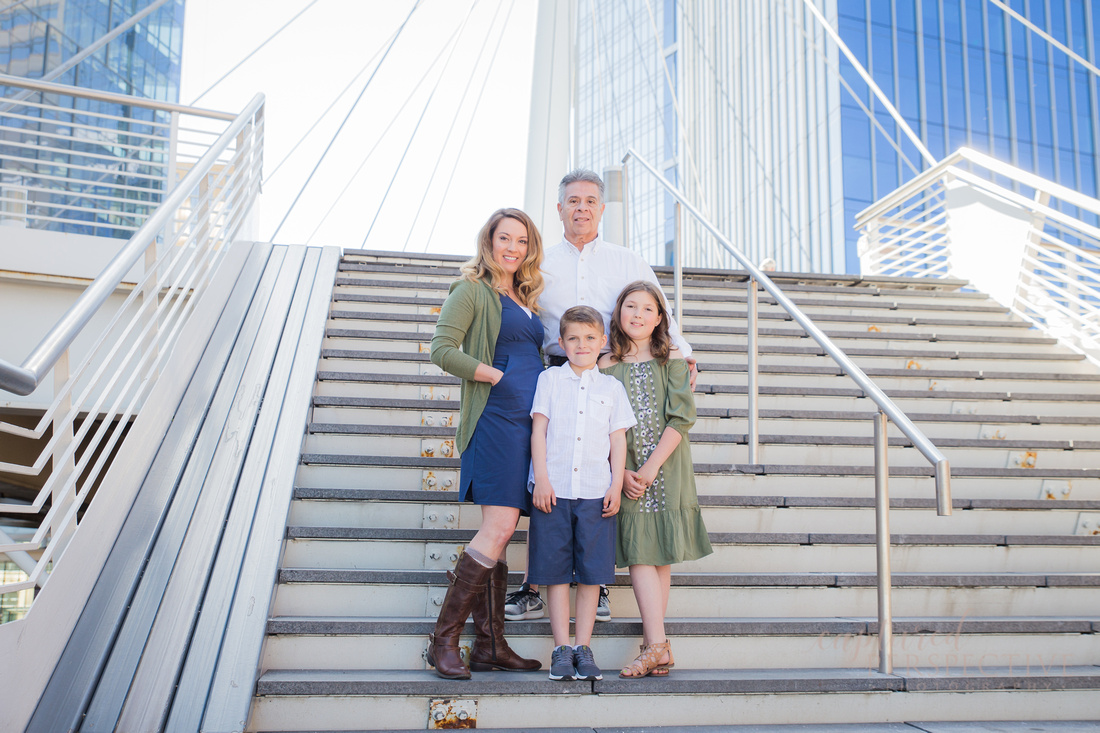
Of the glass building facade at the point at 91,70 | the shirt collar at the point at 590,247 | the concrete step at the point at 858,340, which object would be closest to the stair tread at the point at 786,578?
the shirt collar at the point at 590,247

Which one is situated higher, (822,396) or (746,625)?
(822,396)

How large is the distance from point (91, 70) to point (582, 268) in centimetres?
1465

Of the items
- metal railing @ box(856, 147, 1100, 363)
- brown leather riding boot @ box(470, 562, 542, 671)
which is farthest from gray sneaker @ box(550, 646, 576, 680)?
metal railing @ box(856, 147, 1100, 363)

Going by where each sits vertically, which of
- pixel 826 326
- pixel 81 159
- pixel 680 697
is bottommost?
pixel 680 697

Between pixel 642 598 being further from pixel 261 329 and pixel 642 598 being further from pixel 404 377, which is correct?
pixel 261 329

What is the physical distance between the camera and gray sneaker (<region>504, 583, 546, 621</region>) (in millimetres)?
2529

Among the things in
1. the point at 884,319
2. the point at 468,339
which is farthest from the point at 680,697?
the point at 884,319

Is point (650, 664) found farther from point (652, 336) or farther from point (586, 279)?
point (586, 279)

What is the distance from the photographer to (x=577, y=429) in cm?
236

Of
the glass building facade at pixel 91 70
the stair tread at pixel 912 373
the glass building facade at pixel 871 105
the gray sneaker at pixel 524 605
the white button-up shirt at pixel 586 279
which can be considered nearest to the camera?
the gray sneaker at pixel 524 605

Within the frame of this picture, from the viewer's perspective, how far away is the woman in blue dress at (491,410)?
2271 mm

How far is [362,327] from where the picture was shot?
14.8 feet

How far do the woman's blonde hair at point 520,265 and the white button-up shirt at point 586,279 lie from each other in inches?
4.6

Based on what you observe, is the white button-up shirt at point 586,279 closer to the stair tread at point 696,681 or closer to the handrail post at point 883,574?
the handrail post at point 883,574
